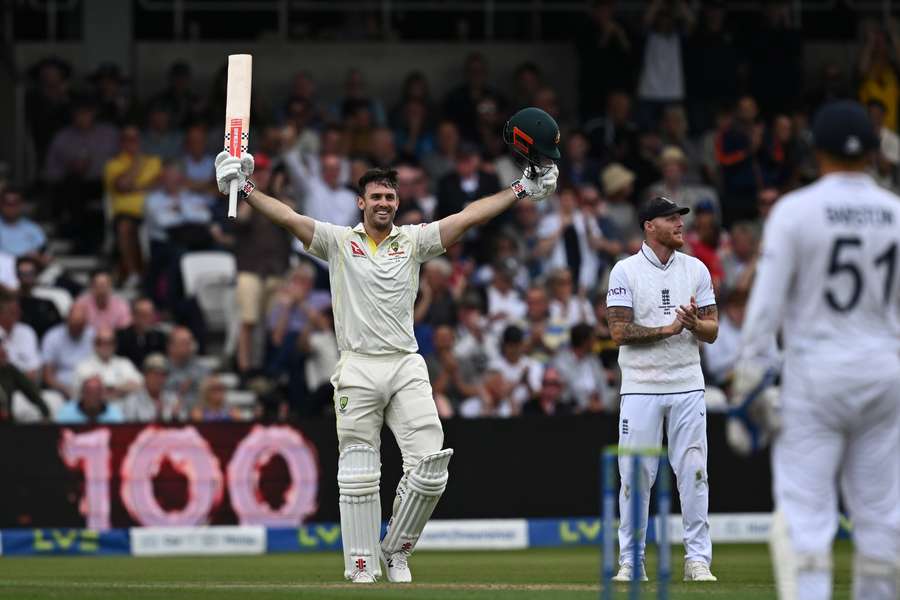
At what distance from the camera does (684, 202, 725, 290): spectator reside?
1695 cm

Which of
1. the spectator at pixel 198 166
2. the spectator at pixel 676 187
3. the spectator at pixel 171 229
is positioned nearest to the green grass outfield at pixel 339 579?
the spectator at pixel 171 229

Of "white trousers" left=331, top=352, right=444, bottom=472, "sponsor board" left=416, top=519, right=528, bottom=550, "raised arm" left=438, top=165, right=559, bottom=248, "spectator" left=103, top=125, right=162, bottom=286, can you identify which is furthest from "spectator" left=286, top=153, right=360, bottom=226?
"white trousers" left=331, top=352, right=444, bottom=472

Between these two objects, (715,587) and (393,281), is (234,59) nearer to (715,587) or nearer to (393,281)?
(393,281)

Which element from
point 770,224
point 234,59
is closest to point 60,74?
point 234,59

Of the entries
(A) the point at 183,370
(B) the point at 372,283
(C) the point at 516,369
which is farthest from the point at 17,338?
(B) the point at 372,283

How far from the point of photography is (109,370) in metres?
15.3

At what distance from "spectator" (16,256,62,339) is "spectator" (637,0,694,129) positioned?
7163mm

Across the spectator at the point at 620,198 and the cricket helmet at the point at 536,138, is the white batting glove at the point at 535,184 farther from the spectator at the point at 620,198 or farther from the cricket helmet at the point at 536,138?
the spectator at the point at 620,198

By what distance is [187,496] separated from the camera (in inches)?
579

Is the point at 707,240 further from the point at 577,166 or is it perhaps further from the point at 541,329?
the point at 541,329

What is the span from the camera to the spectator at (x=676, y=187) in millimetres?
17688

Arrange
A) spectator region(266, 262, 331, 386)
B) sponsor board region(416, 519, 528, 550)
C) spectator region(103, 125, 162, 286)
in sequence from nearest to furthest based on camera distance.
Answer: sponsor board region(416, 519, 528, 550)
spectator region(266, 262, 331, 386)
spectator region(103, 125, 162, 286)

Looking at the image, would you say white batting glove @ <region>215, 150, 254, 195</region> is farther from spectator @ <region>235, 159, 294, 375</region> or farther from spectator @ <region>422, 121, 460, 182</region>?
spectator @ <region>422, 121, 460, 182</region>

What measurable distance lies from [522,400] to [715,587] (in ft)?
23.0
